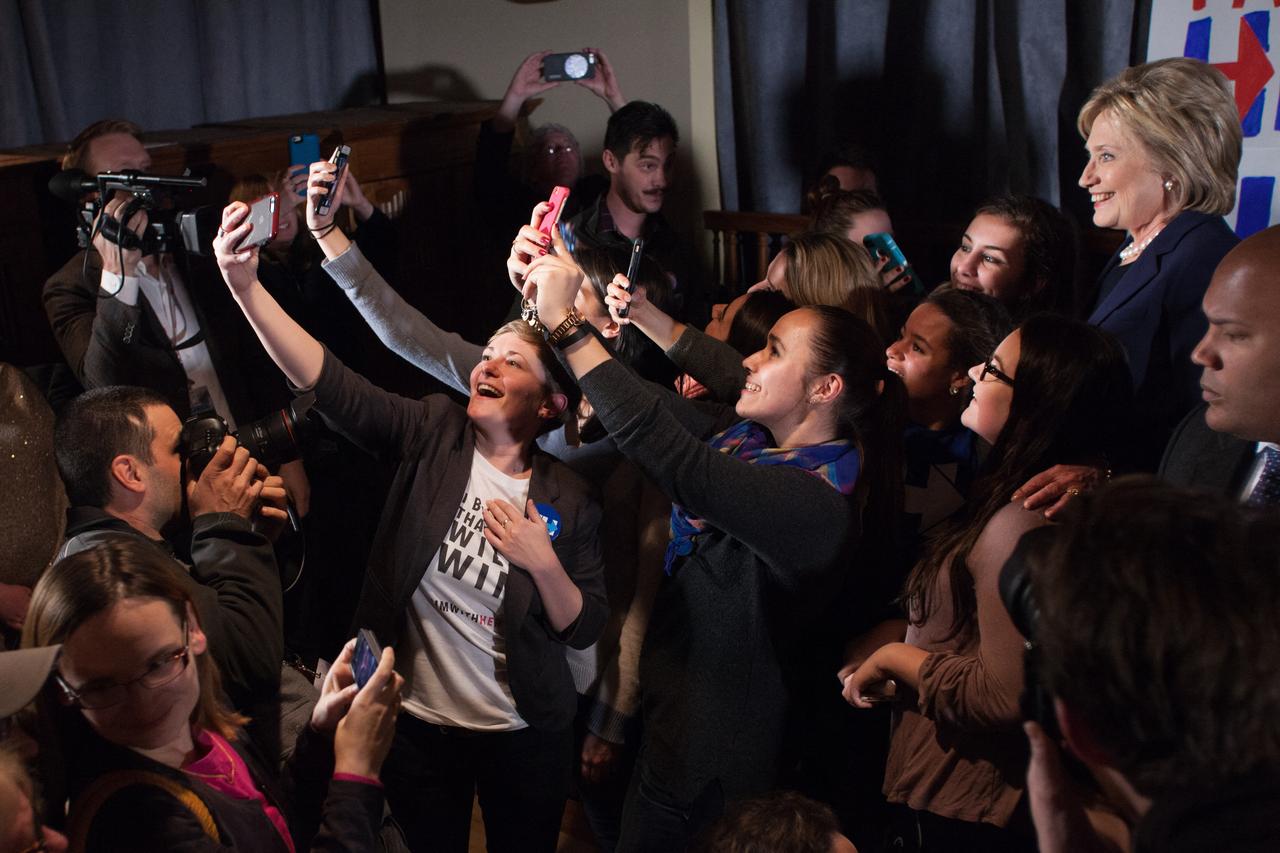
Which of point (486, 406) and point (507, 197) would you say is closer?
point (486, 406)

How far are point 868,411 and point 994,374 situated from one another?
18 centimetres

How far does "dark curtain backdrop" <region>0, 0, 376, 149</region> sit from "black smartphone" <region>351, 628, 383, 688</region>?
8.20 ft

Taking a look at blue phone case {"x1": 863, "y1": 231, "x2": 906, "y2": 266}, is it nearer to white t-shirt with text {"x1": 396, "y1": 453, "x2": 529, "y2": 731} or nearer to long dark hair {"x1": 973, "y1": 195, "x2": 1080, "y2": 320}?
long dark hair {"x1": 973, "y1": 195, "x2": 1080, "y2": 320}

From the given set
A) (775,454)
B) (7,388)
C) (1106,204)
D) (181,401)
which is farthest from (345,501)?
(1106,204)

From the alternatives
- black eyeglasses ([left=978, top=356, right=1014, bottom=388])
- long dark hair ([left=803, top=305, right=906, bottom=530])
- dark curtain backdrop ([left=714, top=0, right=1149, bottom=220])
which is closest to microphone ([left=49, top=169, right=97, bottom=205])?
long dark hair ([left=803, top=305, right=906, bottom=530])

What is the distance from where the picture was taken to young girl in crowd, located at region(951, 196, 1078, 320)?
219 cm

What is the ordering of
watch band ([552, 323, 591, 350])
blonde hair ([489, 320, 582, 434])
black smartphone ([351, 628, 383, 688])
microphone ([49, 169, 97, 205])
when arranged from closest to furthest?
black smartphone ([351, 628, 383, 688]) → watch band ([552, 323, 591, 350]) → blonde hair ([489, 320, 582, 434]) → microphone ([49, 169, 97, 205])

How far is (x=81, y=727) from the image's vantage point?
40.1 inches

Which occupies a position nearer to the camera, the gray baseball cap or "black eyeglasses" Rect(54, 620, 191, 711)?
the gray baseball cap

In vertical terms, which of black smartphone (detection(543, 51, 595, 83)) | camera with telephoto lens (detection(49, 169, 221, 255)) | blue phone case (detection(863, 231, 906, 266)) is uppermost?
black smartphone (detection(543, 51, 595, 83))

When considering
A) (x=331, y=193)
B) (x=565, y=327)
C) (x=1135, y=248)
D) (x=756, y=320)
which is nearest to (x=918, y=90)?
(x=1135, y=248)

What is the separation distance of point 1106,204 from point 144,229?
71.6 inches

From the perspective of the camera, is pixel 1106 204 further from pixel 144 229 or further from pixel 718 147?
pixel 144 229

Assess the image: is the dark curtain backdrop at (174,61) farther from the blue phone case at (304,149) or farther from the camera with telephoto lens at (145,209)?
the camera with telephoto lens at (145,209)
